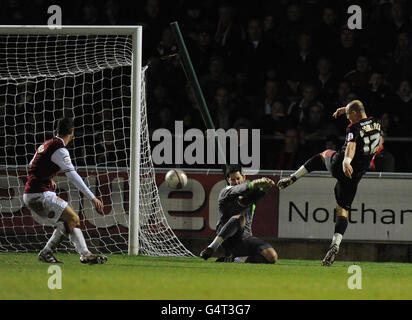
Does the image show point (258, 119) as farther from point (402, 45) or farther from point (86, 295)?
point (86, 295)

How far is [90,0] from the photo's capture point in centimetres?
1570

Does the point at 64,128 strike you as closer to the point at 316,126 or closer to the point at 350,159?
the point at 350,159

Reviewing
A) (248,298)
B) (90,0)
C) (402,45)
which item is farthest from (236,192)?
(90,0)

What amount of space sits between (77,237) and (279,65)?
17.8 feet

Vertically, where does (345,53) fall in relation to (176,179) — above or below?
above

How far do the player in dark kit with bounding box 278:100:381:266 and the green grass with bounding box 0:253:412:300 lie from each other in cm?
50

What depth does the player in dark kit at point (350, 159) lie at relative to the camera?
10.5 m

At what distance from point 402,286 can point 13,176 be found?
5700mm

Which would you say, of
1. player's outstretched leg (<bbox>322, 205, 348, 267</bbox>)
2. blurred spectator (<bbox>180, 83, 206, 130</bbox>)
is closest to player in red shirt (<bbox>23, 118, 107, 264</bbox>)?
player's outstretched leg (<bbox>322, 205, 348, 267</bbox>)

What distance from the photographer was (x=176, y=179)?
11.8 m

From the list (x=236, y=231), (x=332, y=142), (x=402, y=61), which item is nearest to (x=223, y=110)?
(x=332, y=142)

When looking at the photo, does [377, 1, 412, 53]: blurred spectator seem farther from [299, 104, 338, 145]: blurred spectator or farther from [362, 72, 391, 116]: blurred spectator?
[299, 104, 338, 145]: blurred spectator

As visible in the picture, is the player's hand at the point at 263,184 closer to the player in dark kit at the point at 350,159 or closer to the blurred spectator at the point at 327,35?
the player in dark kit at the point at 350,159

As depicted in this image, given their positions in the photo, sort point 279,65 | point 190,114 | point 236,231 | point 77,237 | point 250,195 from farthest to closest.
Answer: point 279,65 < point 190,114 < point 236,231 < point 250,195 < point 77,237
